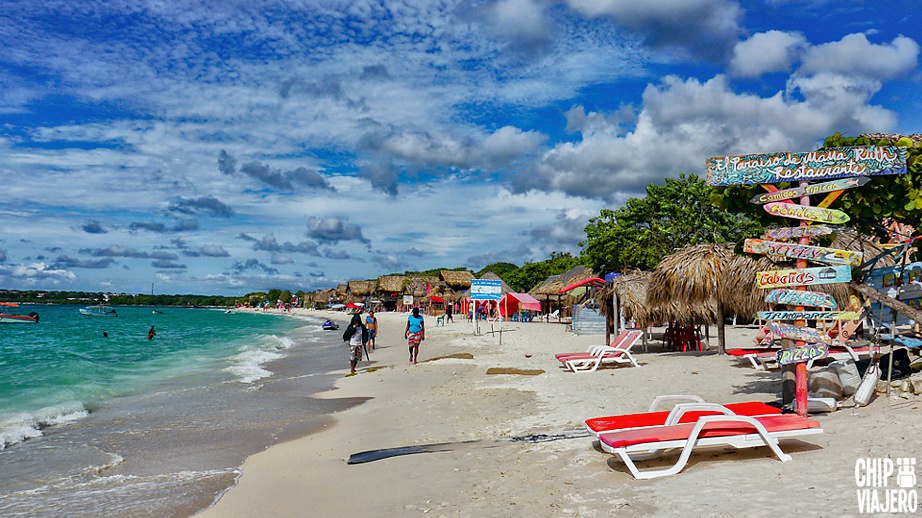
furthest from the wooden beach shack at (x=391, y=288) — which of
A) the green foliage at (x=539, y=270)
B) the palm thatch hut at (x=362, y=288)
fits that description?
the green foliage at (x=539, y=270)

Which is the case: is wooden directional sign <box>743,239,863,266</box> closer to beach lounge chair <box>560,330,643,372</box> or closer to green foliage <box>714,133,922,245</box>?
green foliage <box>714,133,922,245</box>

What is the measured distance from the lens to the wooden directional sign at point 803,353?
20.1ft

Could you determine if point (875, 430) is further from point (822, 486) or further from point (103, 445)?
point (103, 445)

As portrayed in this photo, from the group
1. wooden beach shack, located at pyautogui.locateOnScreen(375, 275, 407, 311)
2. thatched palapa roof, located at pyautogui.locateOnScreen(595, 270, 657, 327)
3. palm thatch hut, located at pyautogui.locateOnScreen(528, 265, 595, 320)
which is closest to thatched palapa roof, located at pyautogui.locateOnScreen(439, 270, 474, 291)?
wooden beach shack, located at pyautogui.locateOnScreen(375, 275, 407, 311)

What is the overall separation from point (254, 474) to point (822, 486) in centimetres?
551

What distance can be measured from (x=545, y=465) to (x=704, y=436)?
4.79 ft

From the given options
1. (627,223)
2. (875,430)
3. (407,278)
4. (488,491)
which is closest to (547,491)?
(488,491)

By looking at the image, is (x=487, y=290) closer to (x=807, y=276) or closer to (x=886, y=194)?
(x=886, y=194)

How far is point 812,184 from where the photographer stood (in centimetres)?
627

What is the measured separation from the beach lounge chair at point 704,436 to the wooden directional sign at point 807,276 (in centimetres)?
161

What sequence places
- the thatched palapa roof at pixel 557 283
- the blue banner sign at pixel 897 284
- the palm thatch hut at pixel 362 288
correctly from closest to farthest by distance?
the blue banner sign at pixel 897 284 < the thatched palapa roof at pixel 557 283 < the palm thatch hut at pixel 362 288

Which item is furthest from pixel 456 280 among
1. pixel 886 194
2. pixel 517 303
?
pixel 886 194

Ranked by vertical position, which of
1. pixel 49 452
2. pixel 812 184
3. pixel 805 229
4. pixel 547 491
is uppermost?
pixel 812 184

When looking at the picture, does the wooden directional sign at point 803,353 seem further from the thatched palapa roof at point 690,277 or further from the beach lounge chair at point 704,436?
the thatched palapa roof at point 690,277
